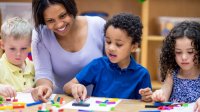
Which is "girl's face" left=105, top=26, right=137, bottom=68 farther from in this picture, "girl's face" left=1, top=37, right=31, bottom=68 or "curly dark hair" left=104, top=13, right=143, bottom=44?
"girl's face" left=1, top=37, right=31, bottom=68

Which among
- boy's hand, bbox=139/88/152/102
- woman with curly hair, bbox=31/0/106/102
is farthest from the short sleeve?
boy's hand, bbox=139/88/152/102

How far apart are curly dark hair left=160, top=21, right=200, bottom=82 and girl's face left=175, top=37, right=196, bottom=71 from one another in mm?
17

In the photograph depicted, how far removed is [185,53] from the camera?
4.59ft

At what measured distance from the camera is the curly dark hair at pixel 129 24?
1.46 m

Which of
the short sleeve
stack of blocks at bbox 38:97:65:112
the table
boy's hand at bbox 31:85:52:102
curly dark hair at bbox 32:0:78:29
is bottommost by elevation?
the table

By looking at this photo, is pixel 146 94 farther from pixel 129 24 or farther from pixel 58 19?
pixel 58 19

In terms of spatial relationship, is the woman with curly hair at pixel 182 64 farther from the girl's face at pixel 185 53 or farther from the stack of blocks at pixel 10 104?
the stack of blocks at pixel 10 104

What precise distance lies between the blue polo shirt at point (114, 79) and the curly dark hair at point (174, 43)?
0.09 metres

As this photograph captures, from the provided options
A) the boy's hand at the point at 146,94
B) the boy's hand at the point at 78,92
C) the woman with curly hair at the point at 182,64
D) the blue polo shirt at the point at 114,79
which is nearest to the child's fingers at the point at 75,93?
the boy's hand at the point at 78,92

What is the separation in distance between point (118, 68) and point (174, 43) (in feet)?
0.84

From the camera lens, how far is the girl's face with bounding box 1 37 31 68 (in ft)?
5.14

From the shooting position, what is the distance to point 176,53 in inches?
56.5

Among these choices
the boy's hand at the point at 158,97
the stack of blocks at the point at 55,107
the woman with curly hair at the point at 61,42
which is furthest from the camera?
the woman with curly hair at the point at 61,42

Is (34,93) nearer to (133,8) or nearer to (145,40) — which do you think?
(145,40)
